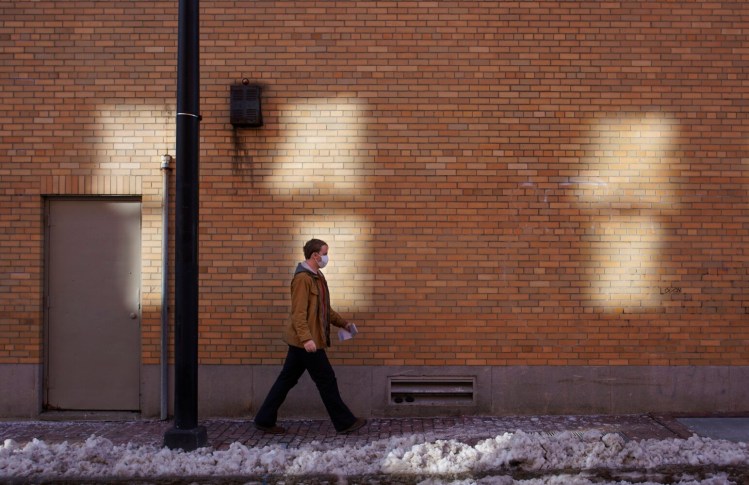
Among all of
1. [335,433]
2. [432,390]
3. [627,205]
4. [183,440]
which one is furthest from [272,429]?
[627,205]

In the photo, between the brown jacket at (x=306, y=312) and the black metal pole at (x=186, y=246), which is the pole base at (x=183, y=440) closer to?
the black metal pole at (x=186, y=246)

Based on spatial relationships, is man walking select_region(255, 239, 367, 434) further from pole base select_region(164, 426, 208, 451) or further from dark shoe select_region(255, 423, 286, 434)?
pole base select_region(164, 426, 208, 451)

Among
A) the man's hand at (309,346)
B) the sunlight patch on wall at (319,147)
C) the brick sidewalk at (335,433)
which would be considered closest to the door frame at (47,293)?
the brick sidewalk at (335,433)

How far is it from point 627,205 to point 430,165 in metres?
2.25

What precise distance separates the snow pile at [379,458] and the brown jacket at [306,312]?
1059 millimetres

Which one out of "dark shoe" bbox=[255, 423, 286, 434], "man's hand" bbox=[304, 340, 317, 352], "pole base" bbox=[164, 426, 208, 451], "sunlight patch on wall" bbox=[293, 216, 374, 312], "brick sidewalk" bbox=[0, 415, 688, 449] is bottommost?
"brick sidewalk" bbox=[0, 415, 688, 449]

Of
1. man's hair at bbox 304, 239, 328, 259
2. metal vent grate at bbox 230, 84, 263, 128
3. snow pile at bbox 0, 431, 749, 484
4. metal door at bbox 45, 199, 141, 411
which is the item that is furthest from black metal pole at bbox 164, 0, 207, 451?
metal door at bbox 45, 199, 141, 411

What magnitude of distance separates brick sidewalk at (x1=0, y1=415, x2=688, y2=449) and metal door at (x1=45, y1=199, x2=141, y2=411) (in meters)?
0.37

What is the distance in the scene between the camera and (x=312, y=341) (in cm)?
604

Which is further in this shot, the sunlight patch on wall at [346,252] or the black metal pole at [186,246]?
the sunlight patch on wall at [346,252]

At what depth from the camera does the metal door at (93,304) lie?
7145mm

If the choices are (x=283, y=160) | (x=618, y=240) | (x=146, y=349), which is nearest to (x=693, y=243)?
(x=618, y=240)

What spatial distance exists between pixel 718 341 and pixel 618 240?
5.18 feet

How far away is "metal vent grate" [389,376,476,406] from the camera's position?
7.00 m
